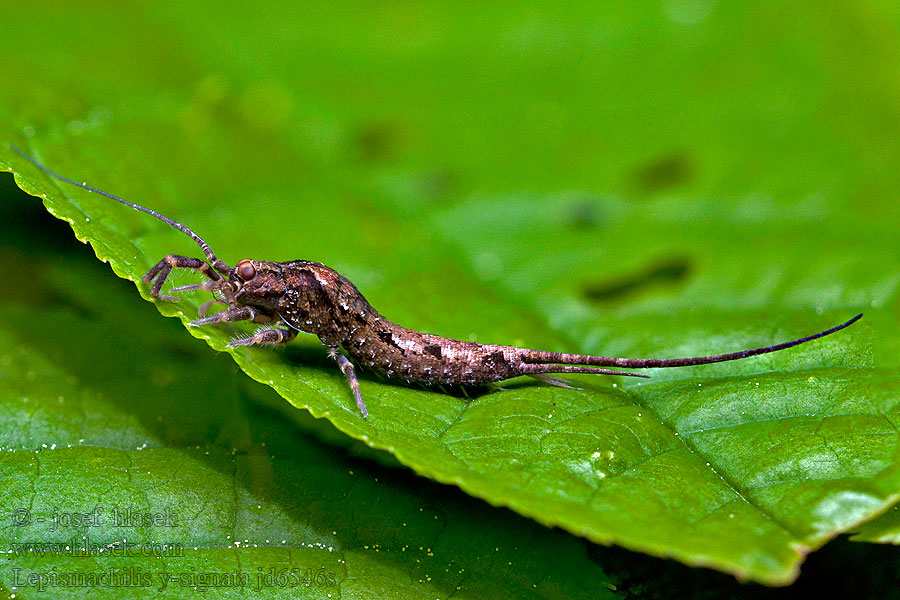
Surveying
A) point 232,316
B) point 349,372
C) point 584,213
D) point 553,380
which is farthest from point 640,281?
point 232,316

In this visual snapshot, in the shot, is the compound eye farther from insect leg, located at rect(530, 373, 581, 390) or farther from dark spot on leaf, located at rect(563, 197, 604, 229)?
dark spot on leaf, located at rect(563, 197, 604, 229)

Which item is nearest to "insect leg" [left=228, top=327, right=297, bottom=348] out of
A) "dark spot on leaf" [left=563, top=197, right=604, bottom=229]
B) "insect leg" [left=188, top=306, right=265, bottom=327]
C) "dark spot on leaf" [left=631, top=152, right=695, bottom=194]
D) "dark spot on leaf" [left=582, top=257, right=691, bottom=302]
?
"insect leg" [left=188, top=306, right=265, bottom=327]

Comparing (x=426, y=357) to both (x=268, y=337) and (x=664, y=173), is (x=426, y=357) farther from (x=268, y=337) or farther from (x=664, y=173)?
(x=664, y=173)

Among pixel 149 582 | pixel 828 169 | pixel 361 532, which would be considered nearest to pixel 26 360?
pixel 149 582

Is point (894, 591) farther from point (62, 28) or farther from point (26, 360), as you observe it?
point (62, 28)

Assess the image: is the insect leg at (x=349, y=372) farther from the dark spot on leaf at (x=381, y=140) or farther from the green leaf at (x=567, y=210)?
the dark spot on leaf at (x=381, y=140)

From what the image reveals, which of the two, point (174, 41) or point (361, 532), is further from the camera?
point (174, 41)

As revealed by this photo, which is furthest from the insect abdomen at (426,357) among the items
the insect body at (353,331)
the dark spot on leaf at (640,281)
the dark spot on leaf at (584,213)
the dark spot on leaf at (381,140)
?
the dark spot on leaf at (381,140)
